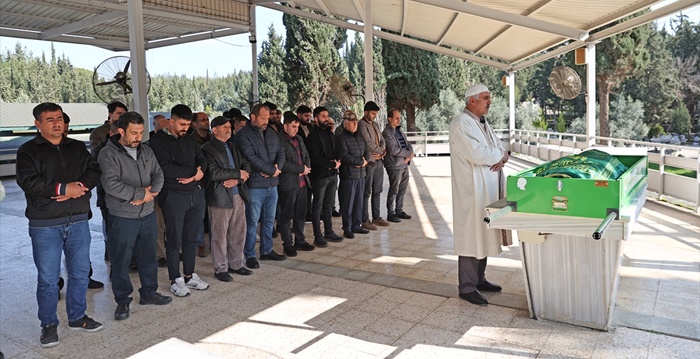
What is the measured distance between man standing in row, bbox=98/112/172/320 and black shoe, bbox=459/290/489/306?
236 centimetres

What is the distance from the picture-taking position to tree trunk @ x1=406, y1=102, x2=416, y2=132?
76.9 ft

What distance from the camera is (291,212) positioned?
17.9ft

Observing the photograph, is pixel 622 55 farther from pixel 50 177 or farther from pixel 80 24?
pixel 50 177

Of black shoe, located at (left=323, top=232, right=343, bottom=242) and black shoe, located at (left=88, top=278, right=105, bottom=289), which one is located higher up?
black shoe, located at (left=323, top=232, right=343, bottom=242)

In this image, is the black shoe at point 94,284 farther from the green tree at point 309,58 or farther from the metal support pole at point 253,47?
the green tree at point 309,58

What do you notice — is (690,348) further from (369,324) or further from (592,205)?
(369,324)

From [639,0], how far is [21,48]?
3198 cm

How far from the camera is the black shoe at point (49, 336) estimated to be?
3270 mm

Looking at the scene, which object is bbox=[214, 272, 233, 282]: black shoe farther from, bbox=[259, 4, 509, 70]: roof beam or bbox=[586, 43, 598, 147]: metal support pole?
bbox=[586, 43, 598, 147]: metal support pole

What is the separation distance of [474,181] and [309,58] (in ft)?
71.0

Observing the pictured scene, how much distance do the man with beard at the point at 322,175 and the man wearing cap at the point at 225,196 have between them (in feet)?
4.06

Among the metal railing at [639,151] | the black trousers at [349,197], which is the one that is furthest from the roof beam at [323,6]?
the metal railing at [639,151]

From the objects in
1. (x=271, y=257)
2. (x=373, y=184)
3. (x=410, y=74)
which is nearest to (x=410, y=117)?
(x=410, y=74)

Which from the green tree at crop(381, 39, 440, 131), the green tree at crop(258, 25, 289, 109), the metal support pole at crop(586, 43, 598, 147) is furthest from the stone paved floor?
the green tree at crop(258, 25, 289, 109)
